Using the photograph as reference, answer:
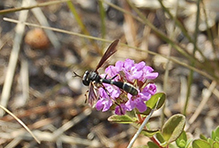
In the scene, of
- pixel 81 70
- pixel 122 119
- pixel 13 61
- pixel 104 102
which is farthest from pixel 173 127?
pixel 13 61

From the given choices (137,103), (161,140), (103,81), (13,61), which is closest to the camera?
(137,103)

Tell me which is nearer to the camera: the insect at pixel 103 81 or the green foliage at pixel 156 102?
the insect at pixel 103 81

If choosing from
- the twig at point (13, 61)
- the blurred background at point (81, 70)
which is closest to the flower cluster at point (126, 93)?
the blurred background at point (81, 70)

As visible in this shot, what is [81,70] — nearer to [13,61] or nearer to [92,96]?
[13,61]

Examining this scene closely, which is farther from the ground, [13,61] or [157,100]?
[13,61]

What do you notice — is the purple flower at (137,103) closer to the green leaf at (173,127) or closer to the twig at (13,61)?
the green leaf at (173,127)

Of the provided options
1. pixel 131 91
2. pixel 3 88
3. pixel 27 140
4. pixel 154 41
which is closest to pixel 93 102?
pixel 131 91
